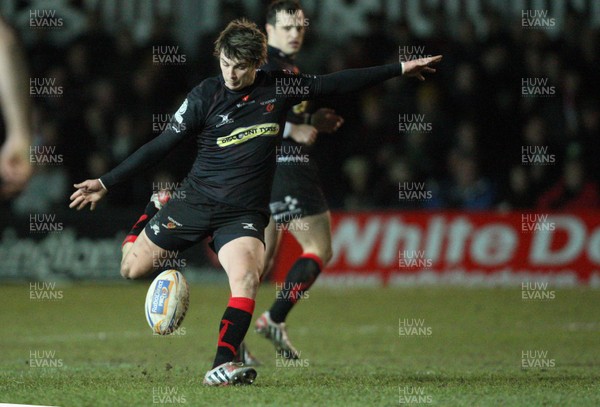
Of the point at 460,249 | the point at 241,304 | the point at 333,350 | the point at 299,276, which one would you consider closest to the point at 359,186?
the point at 460,249

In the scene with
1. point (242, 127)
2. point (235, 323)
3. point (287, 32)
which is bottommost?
point (235, 323)

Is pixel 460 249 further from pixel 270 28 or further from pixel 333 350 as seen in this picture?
pixel 270 28

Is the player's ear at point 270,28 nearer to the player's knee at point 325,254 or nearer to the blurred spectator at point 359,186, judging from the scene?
the player's knee at point 325,254

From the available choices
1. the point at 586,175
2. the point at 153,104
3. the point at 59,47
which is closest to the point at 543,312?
the point at 586,175

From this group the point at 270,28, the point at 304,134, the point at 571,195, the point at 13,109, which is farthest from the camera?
the point at 571,195

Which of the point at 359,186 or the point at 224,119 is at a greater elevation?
the point at 224,119

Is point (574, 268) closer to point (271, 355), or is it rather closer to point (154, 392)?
point (271, 355)

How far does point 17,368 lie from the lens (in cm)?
775

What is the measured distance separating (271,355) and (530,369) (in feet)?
7.57

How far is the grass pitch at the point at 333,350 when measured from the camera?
6211 millimetres

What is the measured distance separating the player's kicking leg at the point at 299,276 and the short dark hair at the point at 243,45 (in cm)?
244

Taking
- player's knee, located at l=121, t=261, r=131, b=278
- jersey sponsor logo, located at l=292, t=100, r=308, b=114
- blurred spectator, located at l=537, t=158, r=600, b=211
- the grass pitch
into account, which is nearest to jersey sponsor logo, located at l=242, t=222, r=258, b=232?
player's knee, located at l=121, t=261, r=131, b=278

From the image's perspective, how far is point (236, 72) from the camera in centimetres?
668

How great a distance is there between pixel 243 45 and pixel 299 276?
9.04 ft
